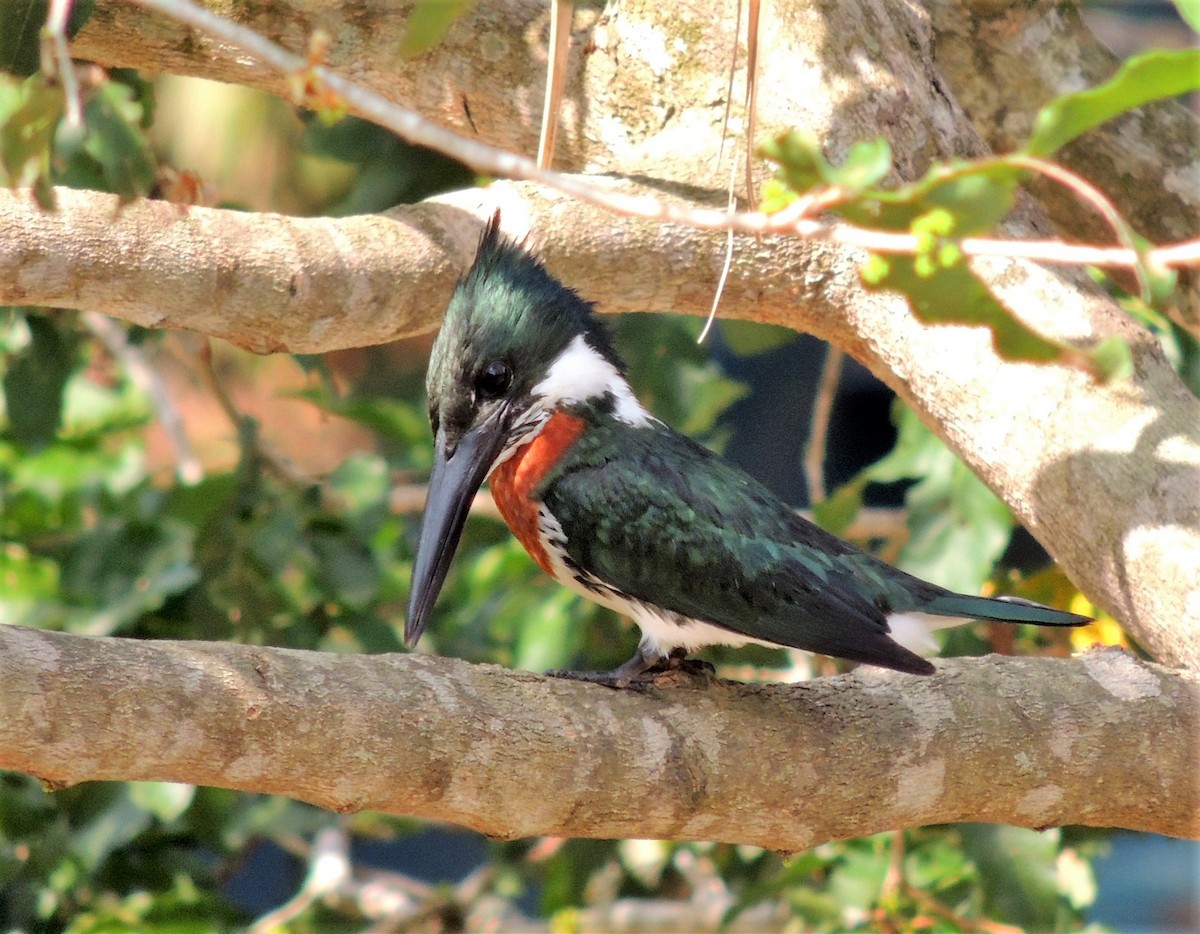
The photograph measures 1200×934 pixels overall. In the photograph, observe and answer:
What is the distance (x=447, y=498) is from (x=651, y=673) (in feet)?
1.46

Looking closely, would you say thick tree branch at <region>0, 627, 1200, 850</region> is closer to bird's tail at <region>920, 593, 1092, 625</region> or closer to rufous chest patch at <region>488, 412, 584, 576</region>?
bird's tail at <region>920, 593, 1092, 625</region>

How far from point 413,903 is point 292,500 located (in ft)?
5.20

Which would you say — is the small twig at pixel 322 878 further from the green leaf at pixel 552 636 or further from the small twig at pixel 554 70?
the small twig at pixel 554 70

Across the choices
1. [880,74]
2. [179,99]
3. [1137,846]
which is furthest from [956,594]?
[179,99]

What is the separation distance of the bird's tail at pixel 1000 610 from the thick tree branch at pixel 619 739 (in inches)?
3.2

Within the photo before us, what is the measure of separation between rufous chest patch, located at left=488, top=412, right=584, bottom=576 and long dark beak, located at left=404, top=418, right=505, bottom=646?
73 mm

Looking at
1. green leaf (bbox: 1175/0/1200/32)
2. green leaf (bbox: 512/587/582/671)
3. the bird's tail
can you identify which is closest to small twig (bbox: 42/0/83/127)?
green leaf (bbox: 1175/0/1200/32)

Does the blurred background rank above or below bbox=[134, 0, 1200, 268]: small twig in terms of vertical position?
below

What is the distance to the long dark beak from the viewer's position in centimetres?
214

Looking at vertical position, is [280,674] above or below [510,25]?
below

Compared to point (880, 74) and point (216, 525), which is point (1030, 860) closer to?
point (880, 74)

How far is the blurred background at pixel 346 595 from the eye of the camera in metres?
2.72

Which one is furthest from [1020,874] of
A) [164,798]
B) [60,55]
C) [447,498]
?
[60,55]

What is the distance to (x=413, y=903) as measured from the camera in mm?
3980
